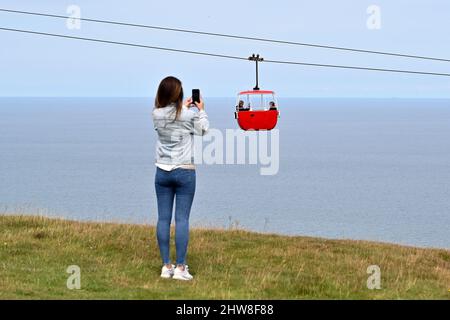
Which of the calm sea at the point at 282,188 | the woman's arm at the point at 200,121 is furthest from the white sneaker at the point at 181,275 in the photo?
the calm sea at the point at 282,188

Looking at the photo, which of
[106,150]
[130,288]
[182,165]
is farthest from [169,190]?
[106,150]

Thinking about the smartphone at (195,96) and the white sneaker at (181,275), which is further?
the white sneaker at (181,275)

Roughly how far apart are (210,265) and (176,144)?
2.22m

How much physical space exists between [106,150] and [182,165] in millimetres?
120302

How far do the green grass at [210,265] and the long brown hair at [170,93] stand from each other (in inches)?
87.0

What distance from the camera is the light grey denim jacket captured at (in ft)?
31.0

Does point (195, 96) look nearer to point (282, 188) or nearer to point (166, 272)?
point (166, 272)

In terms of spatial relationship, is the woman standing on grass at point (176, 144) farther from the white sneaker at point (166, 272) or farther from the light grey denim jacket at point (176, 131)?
the white sneaker at point (166, 272)

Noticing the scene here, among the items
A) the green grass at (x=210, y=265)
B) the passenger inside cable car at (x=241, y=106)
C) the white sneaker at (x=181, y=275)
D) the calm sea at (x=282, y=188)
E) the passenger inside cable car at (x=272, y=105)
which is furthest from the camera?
the calm sea at (x=282, y=188)

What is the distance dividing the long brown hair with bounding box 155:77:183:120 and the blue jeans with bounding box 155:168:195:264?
723 mm

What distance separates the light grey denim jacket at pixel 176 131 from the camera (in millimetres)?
9461

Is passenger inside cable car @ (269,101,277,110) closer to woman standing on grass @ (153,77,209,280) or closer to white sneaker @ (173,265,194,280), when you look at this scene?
woman standing on grass @ (153,77,209,280)
